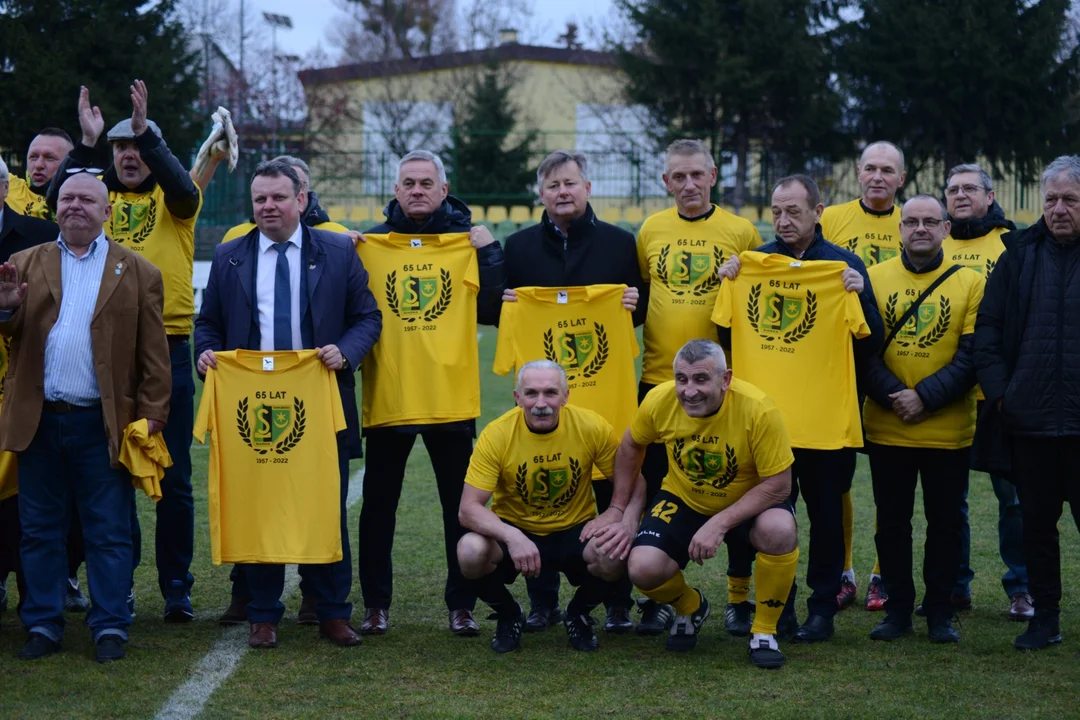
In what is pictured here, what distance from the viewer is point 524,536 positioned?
225 inches

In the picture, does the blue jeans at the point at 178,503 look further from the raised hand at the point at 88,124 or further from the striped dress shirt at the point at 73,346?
the raised hand at the point at 88,124

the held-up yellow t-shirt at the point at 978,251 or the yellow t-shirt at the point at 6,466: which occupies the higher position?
the held-up yellow t-shirt at the point at 978,251

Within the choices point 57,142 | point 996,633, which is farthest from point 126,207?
point 996,633

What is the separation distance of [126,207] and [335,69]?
112ft

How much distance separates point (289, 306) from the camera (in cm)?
589

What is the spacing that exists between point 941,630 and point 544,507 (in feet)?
6.16

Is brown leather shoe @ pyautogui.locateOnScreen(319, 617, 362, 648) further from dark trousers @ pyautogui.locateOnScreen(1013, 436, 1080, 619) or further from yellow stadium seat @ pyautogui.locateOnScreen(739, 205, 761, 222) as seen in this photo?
yellow stadium seat @ pyautogui.locateOnScreen(739, 205, 761, 222)

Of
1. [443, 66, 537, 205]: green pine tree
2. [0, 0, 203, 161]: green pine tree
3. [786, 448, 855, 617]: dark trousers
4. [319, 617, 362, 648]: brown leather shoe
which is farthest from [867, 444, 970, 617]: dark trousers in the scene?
[443, 66, 537, 205]: green pine tree

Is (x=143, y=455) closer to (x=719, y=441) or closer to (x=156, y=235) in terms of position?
(x=156, y=235)

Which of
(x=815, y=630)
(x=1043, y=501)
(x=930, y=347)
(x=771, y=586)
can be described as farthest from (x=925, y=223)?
(x=815, y=630)

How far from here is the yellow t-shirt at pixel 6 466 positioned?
5832mm

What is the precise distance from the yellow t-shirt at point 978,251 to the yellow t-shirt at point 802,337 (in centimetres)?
119

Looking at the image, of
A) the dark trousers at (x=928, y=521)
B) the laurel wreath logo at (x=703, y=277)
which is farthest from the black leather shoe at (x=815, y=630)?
the laurel wreath logo at (x=703, y=277)

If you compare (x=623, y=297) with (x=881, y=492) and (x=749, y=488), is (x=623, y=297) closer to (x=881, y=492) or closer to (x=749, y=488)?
(x=749, y=488)
